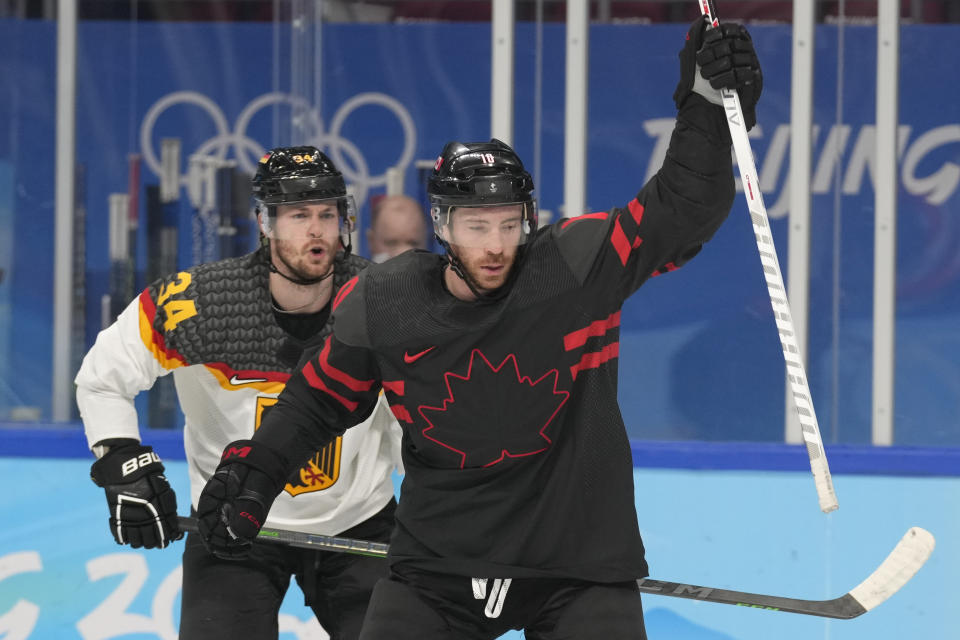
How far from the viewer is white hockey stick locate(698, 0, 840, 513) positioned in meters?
1.94

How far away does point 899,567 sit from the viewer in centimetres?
218

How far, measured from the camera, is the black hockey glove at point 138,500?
2539 mm

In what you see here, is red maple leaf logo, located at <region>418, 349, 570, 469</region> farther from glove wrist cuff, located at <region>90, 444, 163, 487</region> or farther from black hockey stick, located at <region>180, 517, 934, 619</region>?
glove wrist cuff, located at <region>90, 444, 163, 487</region>

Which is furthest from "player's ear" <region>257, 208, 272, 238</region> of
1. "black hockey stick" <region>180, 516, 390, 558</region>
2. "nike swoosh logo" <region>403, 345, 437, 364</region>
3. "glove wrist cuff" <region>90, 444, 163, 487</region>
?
A: "nike swoosh logo" <region>403, 345, 437, 364</region>

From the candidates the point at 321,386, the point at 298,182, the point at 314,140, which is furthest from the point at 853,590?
the point at 314,140

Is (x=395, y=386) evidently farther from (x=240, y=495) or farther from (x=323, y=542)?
(x=323, y=542)

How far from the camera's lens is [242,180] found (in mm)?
4660

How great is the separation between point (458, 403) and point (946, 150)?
9.25ft

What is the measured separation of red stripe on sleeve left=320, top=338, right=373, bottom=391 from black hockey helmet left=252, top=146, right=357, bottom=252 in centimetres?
56

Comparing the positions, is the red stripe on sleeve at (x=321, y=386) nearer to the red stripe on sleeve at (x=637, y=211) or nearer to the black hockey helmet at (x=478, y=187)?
the black hockey helmet at (x=478, y=187)

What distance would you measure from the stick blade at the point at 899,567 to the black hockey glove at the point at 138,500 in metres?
1.27

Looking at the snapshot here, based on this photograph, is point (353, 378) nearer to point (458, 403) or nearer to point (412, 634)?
point (458, 403)

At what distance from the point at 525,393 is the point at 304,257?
74 cm

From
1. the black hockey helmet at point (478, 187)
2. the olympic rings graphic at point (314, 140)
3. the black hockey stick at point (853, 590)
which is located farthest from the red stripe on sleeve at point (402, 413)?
the olympic rings graphic at point (314, 140)
